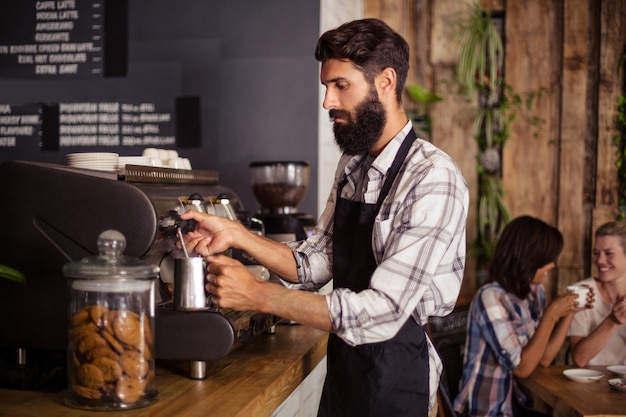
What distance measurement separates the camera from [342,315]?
1749 millimetres

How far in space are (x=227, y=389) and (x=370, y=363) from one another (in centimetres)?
37

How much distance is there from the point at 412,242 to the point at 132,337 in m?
0.68

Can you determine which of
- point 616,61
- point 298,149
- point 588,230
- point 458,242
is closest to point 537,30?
point 616,61

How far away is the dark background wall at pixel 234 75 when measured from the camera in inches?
146

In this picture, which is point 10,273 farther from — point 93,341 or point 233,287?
point 233,287

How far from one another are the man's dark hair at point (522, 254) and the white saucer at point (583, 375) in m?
0.40

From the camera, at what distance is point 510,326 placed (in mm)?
3197

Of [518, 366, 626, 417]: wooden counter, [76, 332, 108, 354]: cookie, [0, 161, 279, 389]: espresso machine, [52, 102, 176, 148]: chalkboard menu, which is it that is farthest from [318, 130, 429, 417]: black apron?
[52, 102, 176, 148]: chalkboard menu

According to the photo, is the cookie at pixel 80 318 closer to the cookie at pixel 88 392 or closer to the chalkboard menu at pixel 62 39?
the cookie at pixel 88 392

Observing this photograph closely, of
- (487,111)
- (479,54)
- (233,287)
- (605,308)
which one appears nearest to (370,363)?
(233,287)

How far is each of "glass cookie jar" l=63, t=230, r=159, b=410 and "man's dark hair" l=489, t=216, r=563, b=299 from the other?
1975mm

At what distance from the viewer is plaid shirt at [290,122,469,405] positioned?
1.76 metres

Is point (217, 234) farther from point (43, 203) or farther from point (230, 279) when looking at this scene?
point (43, 203)

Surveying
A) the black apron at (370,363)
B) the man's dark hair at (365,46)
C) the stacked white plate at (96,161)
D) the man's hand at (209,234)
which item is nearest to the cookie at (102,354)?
the man's hand at (209,234)
